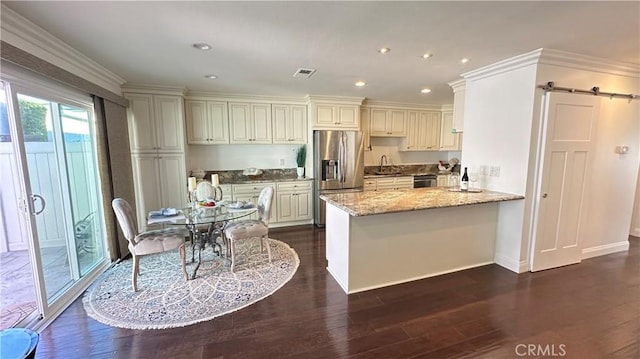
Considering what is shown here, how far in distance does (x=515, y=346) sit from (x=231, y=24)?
3.25m

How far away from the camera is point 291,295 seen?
268cm

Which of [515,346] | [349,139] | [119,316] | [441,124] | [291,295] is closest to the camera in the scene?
[515,346]

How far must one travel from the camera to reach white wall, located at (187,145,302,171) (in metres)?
4.97

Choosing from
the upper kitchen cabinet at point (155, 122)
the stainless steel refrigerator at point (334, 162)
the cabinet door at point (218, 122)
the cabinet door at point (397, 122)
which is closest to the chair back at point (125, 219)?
the upper kitchen cabinet at point (155, 122)

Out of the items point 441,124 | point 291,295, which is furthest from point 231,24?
point 441,124

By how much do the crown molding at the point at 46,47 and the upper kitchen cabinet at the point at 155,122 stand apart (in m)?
0.73

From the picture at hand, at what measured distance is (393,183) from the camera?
555 cm

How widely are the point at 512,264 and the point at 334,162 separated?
300 centimetres

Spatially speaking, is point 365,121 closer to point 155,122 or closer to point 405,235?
point 405,235

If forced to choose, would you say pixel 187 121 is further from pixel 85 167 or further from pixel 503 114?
pixel 503 114

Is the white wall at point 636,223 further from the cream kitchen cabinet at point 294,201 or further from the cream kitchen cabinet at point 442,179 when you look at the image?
the cream kitchen cabinet at point 294,201

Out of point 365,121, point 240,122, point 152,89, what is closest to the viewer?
point 152,89

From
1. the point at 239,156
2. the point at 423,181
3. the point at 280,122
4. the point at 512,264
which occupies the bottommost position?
the point at 512,264

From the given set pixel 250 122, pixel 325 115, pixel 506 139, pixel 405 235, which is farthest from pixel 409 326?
pixel 250 122
